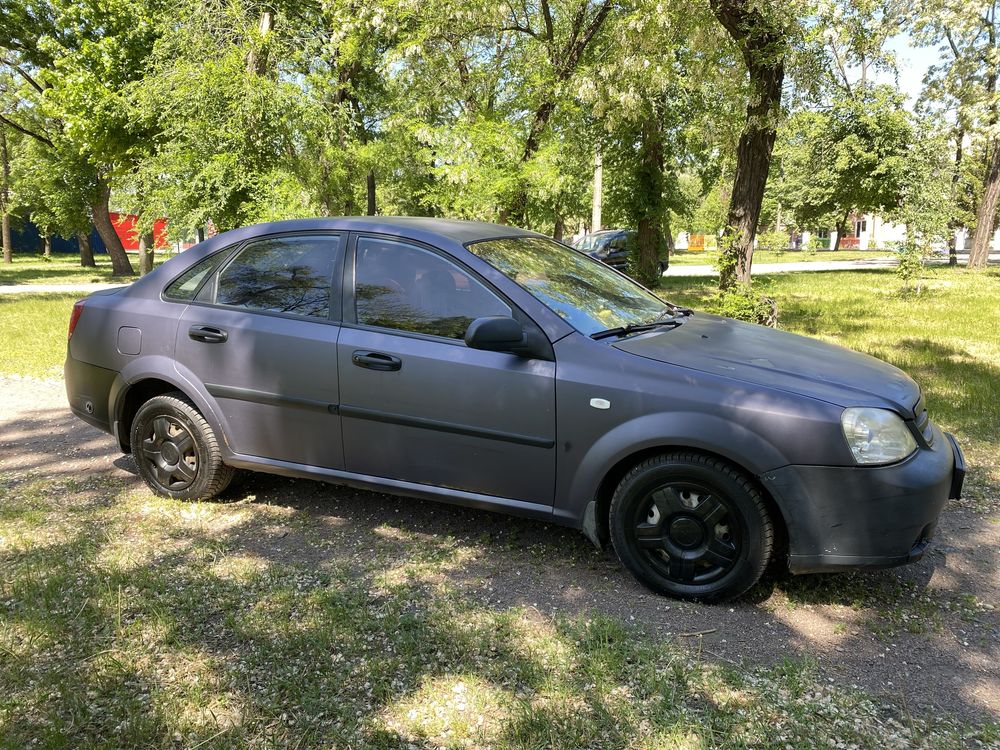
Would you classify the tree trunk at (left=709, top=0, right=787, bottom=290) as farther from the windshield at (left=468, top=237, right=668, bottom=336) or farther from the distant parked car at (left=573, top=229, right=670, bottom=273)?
the distant parked car at (left=573, top=229, right=670, bottom=273)

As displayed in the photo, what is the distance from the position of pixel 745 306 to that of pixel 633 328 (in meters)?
6.07

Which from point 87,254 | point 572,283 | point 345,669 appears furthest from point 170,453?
point 87,254

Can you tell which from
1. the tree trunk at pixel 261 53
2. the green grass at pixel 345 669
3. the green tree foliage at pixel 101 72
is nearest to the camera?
the green grass at pixel 345 669

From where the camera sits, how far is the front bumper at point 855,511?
9.97 ft

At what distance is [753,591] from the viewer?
3482 mm

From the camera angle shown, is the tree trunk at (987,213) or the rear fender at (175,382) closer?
the rear fender at (175,382)

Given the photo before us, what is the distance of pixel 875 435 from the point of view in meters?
3.09

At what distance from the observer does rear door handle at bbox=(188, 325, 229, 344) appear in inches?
163

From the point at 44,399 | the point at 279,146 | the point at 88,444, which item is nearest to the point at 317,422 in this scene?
the point at 88,444

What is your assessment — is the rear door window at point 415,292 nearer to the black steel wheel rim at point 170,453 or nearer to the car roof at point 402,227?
the car roof at point 402,227

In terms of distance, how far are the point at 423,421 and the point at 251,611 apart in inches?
45.1

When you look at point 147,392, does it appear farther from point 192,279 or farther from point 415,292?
point 415,292

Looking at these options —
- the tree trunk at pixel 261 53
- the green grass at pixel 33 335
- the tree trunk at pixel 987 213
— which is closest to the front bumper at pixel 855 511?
the green grass at pixel 33 335

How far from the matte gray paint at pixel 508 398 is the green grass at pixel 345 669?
0.54m
